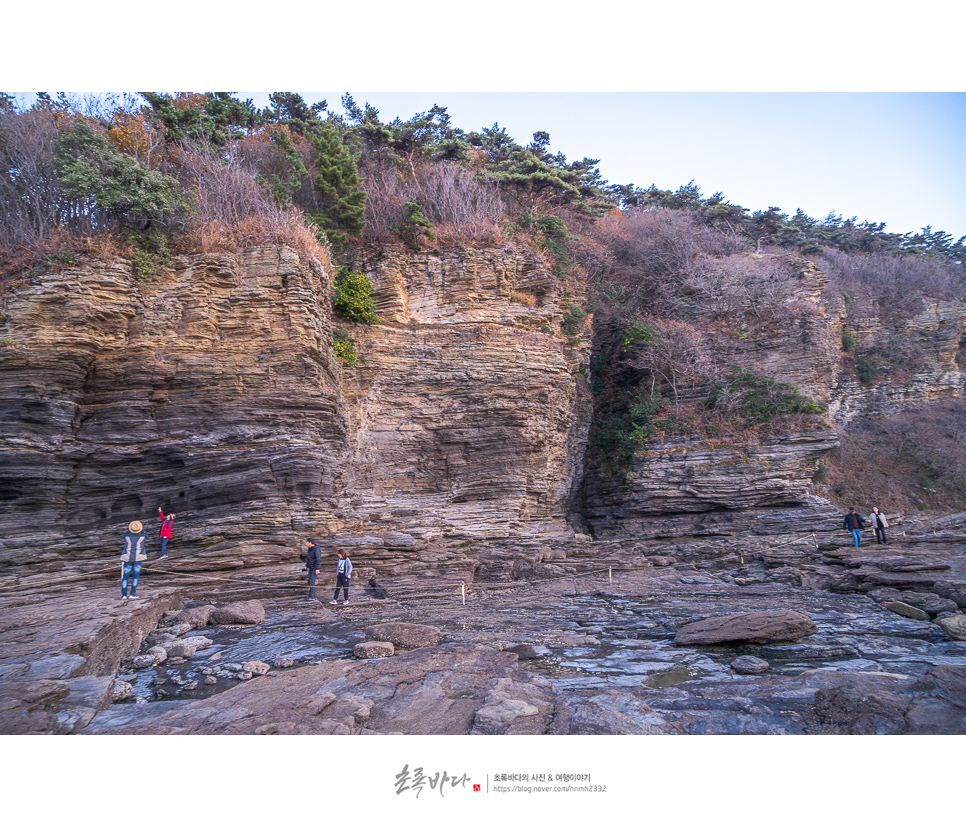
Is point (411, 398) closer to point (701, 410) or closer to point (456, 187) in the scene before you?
point (456, 187)

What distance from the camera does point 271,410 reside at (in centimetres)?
1277

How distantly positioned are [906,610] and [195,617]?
47.0ft

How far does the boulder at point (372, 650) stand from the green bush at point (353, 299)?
1059 centimetres

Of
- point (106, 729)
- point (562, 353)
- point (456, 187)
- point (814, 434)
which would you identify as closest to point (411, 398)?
point (562, 353)

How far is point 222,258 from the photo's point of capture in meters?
13.2

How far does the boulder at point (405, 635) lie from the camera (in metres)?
8.31

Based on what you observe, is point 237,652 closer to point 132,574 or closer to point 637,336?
point 132,574

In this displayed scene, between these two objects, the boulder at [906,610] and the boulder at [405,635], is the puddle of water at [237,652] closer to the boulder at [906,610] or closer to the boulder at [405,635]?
the boulder at [405,635]

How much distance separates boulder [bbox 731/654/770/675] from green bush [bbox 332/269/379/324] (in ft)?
42.9

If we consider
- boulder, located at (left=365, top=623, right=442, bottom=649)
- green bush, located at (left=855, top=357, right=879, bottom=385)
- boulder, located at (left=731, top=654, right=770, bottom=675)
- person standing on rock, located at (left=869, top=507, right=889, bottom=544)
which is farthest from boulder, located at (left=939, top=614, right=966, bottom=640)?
green bush, located at (left=855, top=357, right=879, bottom=385)

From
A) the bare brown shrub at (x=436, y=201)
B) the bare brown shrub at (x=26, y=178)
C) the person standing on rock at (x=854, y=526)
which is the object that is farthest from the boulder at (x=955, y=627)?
the bare brown shrub at (x=26, y=178)

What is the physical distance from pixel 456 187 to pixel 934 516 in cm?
2364

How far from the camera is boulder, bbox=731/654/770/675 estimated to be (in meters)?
7.32

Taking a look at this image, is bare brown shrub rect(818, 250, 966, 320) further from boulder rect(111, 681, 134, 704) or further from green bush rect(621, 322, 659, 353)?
boulder rect(111, 681, 134, 704)
